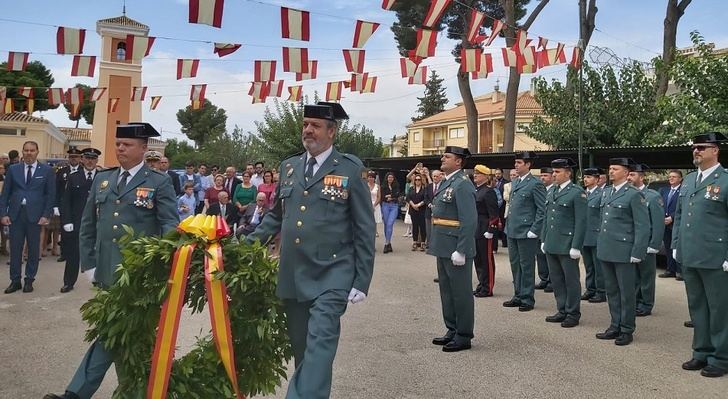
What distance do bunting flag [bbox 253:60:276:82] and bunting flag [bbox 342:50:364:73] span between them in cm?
197

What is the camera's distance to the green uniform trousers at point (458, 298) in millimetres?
5543

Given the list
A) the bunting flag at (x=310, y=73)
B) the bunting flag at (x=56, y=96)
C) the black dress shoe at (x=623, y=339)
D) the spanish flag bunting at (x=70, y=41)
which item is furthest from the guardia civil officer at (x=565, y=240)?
the bunting flag at (x=56, y=96)

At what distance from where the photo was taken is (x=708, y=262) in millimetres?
4996

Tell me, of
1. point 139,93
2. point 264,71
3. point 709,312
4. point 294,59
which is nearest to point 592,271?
point 709,312

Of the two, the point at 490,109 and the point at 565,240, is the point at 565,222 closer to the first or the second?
the point at 565,240

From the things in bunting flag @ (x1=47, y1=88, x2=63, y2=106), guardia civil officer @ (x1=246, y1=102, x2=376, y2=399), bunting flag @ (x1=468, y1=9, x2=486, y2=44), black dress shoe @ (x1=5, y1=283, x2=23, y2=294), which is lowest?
black dress shoe @ (x1=5, y1=283, x2=23, y2=294)

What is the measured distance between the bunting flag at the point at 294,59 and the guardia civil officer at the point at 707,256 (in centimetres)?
841

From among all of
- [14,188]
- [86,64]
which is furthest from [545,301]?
[86,64]

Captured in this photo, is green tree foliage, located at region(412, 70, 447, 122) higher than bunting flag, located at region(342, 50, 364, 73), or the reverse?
green tree foliage, located at region(412, 70, 447, 122)

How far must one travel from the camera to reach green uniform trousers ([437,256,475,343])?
554 centimetres

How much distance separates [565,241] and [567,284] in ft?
1.58

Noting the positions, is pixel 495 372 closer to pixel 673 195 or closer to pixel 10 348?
pixel 10 348

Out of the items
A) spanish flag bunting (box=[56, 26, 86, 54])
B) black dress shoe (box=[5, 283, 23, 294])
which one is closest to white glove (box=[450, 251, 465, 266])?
black dress shoe (box=[5, 283, 23, 294])

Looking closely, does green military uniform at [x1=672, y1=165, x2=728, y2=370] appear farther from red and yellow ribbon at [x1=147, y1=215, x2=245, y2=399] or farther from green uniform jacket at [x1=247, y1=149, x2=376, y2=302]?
red and yellow ribbon at [x1=147, y1=215, x2=245, y2=399]
